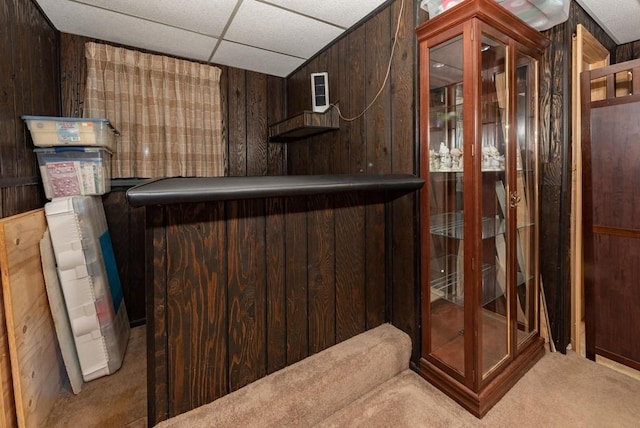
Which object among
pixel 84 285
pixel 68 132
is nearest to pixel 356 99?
pixel 68 132

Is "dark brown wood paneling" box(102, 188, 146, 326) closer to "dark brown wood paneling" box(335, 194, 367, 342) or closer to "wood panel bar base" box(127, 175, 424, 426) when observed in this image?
"wood panel bar base" box(127, 175, 424, 426)

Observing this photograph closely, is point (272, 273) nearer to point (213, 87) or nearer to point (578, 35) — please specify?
point (213, 87)

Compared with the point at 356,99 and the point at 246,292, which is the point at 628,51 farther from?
the point at 246,292

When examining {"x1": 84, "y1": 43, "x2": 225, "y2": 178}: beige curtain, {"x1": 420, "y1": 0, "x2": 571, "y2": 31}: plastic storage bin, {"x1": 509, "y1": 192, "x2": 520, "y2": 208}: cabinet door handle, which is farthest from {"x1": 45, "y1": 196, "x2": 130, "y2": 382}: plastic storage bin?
{"x1": 509, "y1": 192, "x2": 520, "y2": 208}: cabinet door handle

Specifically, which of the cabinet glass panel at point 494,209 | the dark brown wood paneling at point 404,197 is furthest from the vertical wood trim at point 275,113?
the cabinet glass panel at point 494,209

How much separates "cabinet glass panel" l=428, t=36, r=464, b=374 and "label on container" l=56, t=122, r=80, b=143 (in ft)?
7.11

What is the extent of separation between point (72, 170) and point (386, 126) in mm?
2068

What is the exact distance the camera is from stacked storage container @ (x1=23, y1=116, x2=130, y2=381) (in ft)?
5.71

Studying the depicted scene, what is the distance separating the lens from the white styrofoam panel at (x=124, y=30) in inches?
77.7

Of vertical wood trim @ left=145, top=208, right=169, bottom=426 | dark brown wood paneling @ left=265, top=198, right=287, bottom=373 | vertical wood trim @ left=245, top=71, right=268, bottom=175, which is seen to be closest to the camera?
vertical wood trim @ left=145, top=208, right=169, bottom=426

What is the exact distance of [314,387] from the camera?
1405 mm

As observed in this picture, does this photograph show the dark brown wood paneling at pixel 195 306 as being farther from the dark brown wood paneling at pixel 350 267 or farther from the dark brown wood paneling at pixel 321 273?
the dark brown wood paneling at pixel 350 267

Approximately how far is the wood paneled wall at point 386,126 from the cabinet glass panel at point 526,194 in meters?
0.62

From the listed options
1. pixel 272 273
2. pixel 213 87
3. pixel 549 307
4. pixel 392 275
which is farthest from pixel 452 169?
pixel 213 87
